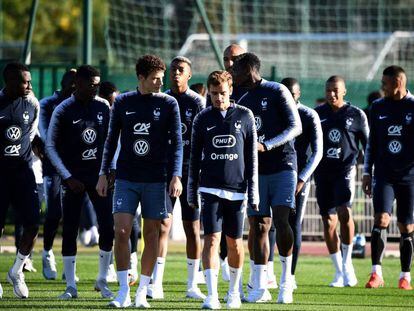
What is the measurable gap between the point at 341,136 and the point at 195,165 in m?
4.13

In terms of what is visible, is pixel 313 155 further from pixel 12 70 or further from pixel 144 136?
pixel 12 70

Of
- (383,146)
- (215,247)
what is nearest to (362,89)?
(383,146)

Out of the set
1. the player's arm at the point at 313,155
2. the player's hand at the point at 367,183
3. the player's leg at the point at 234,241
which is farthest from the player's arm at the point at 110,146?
the player's hand at the point at 367,183

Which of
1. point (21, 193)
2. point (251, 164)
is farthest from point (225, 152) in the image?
point (21, 193)

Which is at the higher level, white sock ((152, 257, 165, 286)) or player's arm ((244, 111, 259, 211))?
player's arm ((244, 111, 259, 211))

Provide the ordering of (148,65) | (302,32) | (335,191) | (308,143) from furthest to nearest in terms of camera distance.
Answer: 1. (302,32)
2. (335,191)
3. (308,143)
4. (148,65)

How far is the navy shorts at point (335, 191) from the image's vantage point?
52.6 feet

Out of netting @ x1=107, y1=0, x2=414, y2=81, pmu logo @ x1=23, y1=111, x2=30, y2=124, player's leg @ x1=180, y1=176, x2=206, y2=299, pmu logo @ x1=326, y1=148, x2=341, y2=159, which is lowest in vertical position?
player's leg @ x1=180, y1=176, x2=206, y2=299

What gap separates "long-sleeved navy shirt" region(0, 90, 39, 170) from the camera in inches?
527

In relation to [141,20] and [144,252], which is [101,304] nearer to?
[144,252]

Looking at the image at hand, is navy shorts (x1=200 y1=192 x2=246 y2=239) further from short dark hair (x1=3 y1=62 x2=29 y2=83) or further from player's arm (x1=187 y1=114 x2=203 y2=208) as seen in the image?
short dark hair (x1=3 y1=62 x2=29 y2=83)

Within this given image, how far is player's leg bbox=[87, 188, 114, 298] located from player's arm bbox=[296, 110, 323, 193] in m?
2.01

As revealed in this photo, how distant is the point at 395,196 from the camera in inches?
602

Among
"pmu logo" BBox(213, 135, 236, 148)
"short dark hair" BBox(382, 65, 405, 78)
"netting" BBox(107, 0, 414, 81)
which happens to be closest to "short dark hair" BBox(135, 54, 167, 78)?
"pmu logo" BBox(213, 135, 236, 148)
